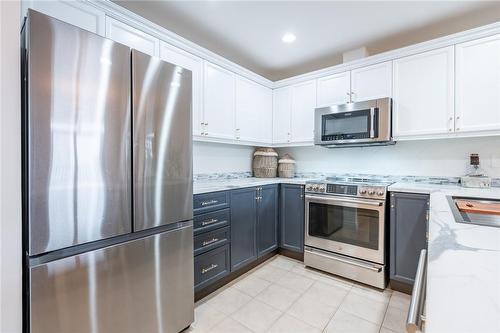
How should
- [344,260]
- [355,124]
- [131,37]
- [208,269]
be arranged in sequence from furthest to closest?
[355,124] → [344,260] → [208,269] → [131,37]

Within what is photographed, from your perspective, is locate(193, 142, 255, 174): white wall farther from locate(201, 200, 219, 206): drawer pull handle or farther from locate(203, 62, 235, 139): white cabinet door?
locate(201, 200, 219, 206): drawer pull handle

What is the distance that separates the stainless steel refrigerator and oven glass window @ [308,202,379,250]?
4.84 feet

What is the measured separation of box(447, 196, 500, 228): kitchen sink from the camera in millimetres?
1174

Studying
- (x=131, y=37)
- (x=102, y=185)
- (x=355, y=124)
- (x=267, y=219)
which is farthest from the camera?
(x=267, y=219)

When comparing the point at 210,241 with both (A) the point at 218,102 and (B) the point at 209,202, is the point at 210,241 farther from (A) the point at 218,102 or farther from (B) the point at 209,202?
(A) the point at 218,102

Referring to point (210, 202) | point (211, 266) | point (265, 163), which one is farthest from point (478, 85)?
point (211, 266)

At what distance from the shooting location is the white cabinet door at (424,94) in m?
2.22

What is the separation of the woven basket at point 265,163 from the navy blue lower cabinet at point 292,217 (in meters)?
0.45

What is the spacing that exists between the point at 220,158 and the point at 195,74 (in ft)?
3.42


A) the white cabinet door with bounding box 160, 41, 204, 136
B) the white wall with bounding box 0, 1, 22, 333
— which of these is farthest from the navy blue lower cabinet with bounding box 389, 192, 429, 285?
the white wall with bounding box 0, 1, 22, 333

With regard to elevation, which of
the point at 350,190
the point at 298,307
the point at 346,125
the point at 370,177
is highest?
the point at 346,125

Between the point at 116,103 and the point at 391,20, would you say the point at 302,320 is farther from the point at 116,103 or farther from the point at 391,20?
the point at 391,20

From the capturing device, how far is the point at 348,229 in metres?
2.41

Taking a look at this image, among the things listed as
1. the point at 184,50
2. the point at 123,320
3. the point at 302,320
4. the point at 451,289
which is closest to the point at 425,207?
the point at 302,320
